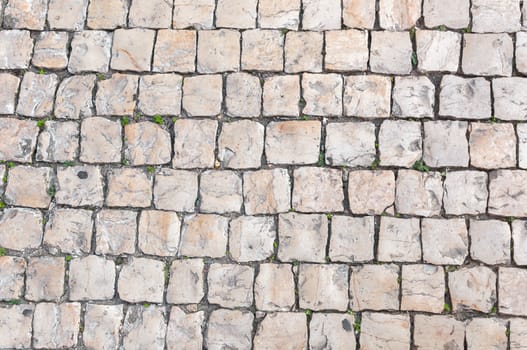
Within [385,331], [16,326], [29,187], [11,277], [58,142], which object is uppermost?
[58,142]

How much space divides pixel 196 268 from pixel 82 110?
1490 mm

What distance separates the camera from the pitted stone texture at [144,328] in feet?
14.7

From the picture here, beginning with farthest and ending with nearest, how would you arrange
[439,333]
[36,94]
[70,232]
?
[36,94], [70,232], [439,333]

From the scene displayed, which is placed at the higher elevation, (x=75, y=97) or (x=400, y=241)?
A: (x=75, y=97)

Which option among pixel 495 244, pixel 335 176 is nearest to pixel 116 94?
pixel 335 176

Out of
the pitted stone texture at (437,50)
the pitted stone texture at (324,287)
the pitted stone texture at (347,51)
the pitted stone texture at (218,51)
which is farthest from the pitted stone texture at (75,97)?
the pitted stone texture at (437,50)

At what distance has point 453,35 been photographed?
474 cm

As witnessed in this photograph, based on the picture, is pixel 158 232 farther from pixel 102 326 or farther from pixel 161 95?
pixel 161 95

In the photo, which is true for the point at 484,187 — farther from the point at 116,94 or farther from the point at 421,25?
the point at 116,94

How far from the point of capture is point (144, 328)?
450 cm

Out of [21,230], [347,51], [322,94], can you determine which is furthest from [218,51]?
[21,230]

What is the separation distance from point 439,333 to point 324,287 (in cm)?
86

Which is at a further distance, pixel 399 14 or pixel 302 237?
pixel 399 14

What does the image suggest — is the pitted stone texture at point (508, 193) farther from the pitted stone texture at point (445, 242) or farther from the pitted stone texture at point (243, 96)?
the pitted stone texture at point (243, 96)
